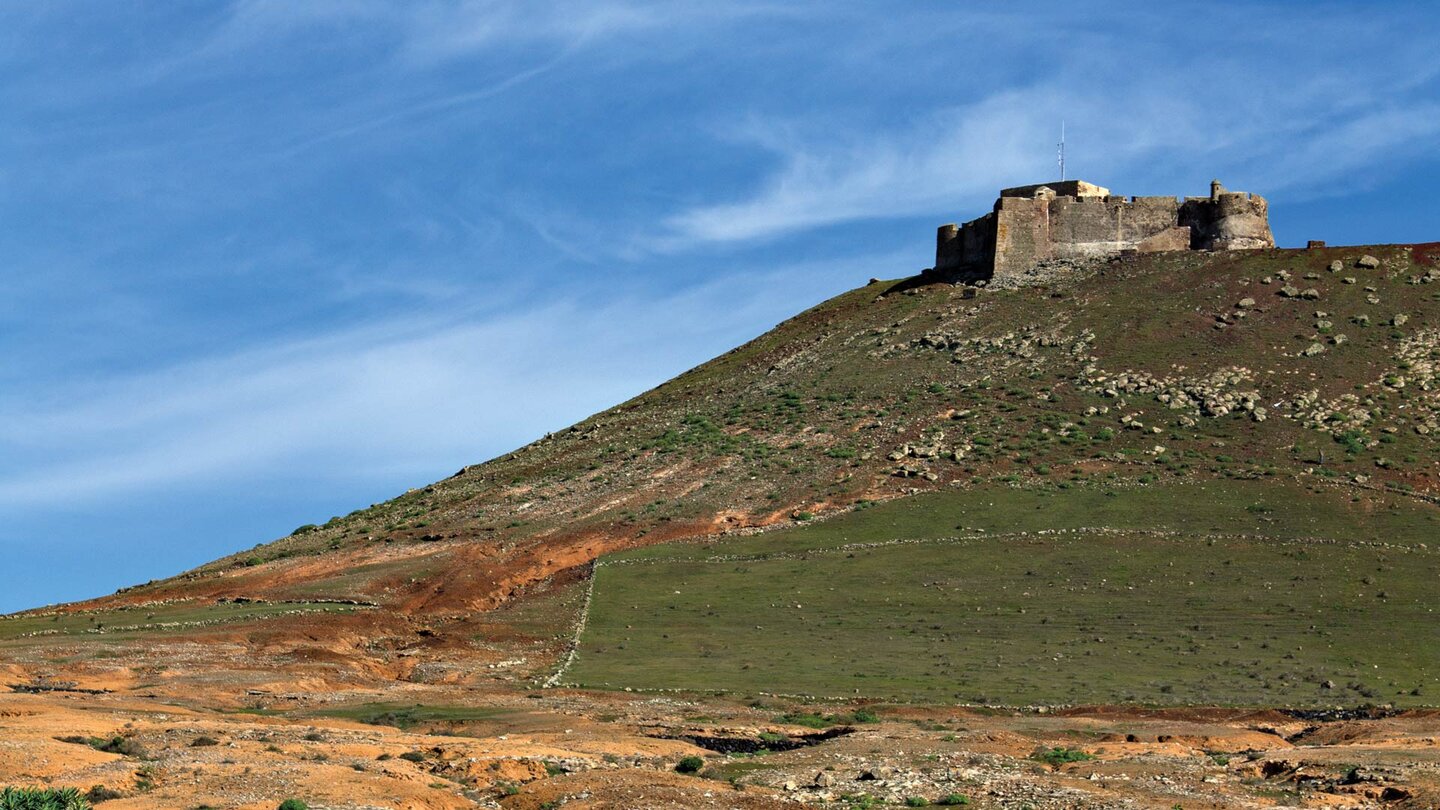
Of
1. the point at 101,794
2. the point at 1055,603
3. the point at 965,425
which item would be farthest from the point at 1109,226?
the point at 101,794

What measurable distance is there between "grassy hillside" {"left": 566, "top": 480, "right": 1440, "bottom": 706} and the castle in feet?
76.7

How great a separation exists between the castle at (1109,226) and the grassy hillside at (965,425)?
1581 mm

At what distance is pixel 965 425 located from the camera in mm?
76875

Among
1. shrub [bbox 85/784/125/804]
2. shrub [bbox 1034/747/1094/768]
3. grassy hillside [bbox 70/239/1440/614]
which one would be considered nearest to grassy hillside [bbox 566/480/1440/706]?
grassy hillside [bbox 70/239/1440/614]

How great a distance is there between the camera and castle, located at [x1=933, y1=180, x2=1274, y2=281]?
90.5 meters

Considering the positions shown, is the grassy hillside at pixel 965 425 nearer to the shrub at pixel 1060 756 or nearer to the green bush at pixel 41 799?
the shrub at pixel 1060 756

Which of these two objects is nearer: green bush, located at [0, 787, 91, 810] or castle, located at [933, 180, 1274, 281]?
green bush, located at [0, 787, 91, 810]

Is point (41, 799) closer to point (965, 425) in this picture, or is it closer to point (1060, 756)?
point (1060, 756)

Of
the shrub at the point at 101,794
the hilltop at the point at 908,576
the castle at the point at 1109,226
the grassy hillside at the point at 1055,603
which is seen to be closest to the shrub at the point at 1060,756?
the hilltop at the point at 908,576

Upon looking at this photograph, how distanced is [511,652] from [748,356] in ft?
131

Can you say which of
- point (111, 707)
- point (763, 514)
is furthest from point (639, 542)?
point (111, 707)

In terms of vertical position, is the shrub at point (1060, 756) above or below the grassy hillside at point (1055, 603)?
below

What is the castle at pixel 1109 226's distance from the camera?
90.5 metres

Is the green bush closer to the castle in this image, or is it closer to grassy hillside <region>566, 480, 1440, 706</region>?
grassy hillside <region>566, 480, 1440, 706</region>
